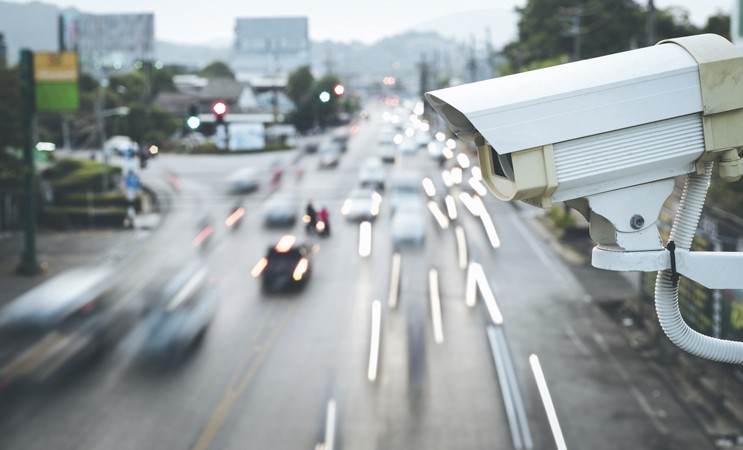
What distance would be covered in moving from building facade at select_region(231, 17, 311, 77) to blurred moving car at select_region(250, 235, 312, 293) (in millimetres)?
153135

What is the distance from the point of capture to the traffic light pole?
28.8 m

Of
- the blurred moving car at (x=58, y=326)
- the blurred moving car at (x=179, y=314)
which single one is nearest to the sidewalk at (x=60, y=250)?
the blurred moving car at (x=58, y=326)

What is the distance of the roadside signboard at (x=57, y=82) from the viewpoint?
97.6 ft

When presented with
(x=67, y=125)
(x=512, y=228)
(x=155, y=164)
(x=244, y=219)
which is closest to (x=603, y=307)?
(x=512, y=228)

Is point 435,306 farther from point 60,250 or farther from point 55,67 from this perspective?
point 60,250

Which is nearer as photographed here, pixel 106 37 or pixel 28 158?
pixel 28 158

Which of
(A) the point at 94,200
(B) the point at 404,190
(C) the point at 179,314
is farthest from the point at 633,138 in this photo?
(B) the point at 404,190

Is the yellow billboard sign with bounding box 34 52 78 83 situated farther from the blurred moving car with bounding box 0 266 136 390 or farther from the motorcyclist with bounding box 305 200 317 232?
the motorcyclist with bounding box 305 200 317 232

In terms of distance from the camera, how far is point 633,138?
4637mm

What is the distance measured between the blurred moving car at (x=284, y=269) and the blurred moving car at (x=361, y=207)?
38.7 ft

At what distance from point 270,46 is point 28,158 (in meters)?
165

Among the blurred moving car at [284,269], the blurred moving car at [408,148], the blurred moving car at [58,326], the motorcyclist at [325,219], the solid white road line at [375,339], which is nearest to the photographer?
the solid white road line at [375,339]

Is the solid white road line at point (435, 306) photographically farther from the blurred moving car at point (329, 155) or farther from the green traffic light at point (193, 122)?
the blurred moving car at point (329, 155)

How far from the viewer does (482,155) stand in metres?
5.07
